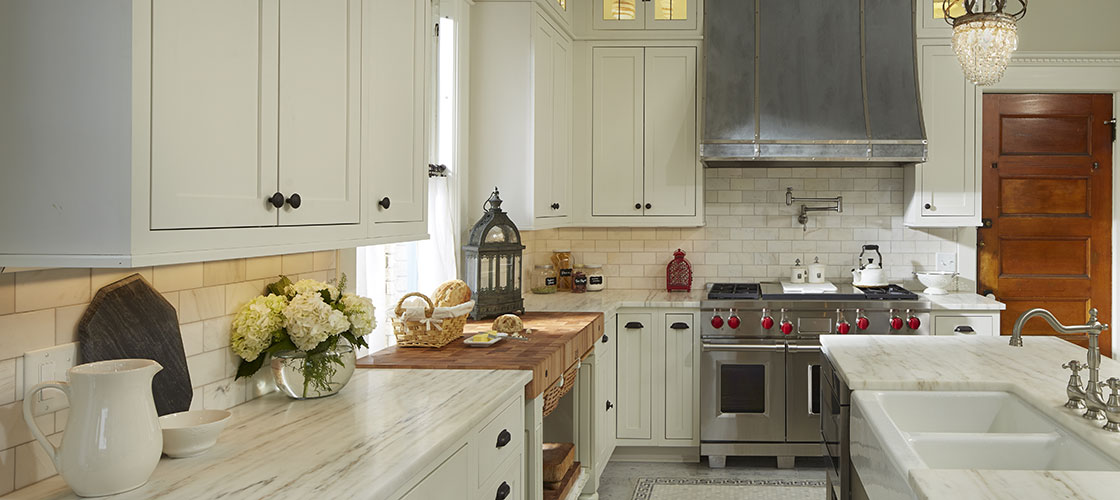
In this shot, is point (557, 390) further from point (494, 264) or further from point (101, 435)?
point (101, 435)

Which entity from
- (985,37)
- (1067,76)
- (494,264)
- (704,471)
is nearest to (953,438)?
(985,37)

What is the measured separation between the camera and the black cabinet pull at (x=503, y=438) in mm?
2344

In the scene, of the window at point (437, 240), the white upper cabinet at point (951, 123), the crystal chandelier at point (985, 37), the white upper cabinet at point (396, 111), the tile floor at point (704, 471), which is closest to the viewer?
the white upper cabinet at point (396, 111)

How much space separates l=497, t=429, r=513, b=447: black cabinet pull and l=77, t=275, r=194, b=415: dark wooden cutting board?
0.79m

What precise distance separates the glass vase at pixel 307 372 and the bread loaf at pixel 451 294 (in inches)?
44.4

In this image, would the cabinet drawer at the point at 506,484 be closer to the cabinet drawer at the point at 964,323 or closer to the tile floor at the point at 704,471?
the tile floor at the point at 704,471

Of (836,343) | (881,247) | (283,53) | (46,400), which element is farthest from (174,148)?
(881,247)

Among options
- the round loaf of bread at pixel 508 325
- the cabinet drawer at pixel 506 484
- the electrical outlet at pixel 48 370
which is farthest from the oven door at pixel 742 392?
the electrical outlet at pixel 48 370

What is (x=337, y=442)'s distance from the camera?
5.86 ft

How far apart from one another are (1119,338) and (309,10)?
16.7 ft

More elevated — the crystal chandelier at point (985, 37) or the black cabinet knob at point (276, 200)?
the crystal chandelier at point (985, 37)

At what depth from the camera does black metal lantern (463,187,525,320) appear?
12.1ft

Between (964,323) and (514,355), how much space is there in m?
2.90

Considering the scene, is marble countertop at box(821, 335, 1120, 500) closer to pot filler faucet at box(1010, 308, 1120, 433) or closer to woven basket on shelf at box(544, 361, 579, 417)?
pot filler faucet at box(1010, 308, 1120, 433)
